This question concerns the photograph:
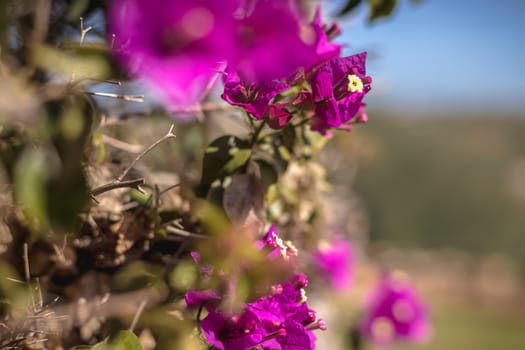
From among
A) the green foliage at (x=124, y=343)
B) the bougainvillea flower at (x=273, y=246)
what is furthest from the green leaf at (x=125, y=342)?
the bougainvillea flower at (x=273, y=246)

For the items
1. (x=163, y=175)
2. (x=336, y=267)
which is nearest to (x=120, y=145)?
(x=163, y=175)

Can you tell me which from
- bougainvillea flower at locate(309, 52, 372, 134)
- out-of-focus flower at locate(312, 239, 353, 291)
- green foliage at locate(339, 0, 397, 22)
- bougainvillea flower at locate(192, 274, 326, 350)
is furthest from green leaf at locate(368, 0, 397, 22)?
out-of-focus flower at locate(312, 239, 353, 291)

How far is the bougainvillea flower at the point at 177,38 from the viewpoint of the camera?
0.67 ft

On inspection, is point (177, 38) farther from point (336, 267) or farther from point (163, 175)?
point (336, 267)

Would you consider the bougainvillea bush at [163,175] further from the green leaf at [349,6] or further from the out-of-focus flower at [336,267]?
the out-of-focus flower at [336,267]

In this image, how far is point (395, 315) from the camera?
0.91 m

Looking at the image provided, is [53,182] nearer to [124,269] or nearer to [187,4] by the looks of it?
[187,4]

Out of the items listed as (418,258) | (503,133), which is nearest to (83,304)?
(418,258)

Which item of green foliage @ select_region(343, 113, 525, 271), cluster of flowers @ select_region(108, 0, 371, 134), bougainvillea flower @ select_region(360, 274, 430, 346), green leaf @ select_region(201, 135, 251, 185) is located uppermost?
cluster of flowers @ select_region(108, 0, 371, 134)

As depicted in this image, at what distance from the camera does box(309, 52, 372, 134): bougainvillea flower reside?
37 centimetres

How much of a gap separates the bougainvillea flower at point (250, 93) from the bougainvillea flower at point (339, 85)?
0.03 metres

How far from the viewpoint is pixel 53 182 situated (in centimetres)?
22

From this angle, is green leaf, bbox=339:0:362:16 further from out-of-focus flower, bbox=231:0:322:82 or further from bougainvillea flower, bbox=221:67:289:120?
out-of-focus flower, bbox=231:0:322:82

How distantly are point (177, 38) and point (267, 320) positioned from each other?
0.75 feet
